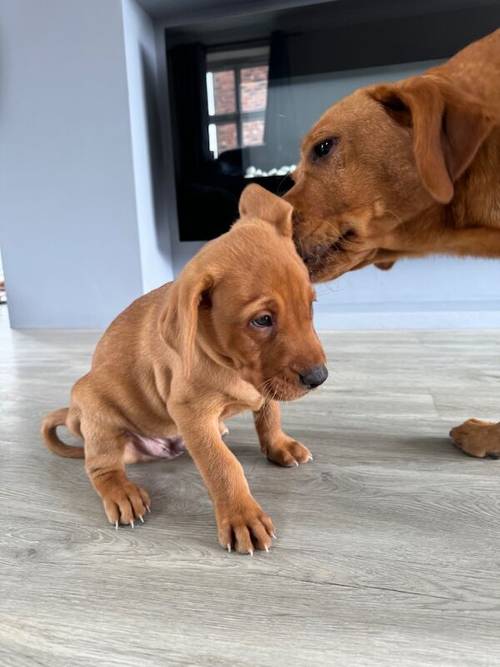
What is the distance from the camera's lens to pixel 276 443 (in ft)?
4.81

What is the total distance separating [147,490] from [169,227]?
113 inches

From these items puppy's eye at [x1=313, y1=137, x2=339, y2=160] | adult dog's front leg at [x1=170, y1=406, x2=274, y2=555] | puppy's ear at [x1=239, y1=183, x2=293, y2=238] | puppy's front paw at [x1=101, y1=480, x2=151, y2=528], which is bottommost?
puppy's front paw at [x1=101, y1=480, x2=151, y2=528]

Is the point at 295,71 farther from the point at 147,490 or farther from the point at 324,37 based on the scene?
the point at 147,490

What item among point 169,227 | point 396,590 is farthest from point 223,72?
point 396,590

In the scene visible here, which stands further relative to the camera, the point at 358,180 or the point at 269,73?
the point at 269,73

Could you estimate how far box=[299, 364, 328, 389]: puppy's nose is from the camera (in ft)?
3.31

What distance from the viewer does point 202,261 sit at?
1.05 metres

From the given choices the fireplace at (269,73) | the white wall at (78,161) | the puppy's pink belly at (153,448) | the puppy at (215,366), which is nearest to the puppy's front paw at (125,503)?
the puppy at (215,366)

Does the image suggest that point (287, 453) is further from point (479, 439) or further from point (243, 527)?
point (479, 439)

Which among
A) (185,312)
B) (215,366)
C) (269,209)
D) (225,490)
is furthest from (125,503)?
(269,209)

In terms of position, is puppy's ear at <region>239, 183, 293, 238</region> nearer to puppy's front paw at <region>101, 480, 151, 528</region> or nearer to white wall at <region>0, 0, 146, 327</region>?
puppy's front paw at <region>101, 480, 151, 528</region>

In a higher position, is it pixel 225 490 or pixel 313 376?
pixel 313 376

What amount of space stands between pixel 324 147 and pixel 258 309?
20.4 inches

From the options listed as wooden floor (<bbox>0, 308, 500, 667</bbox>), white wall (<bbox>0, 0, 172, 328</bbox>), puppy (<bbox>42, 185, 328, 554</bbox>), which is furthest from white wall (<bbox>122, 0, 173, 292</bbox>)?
puppy (<bbox>42, 185, 328, 554</bbox>)
